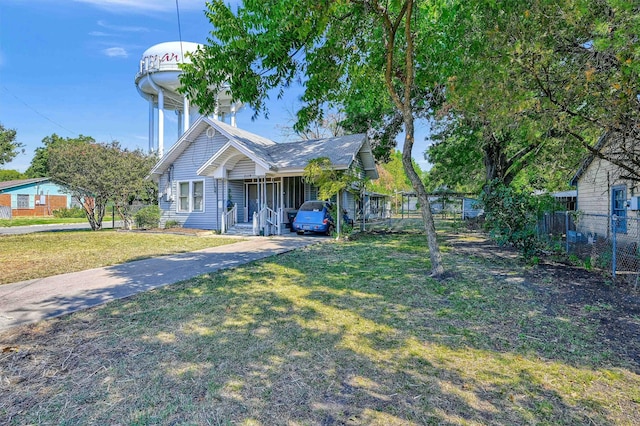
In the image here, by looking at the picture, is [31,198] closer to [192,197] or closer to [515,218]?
[192,197]

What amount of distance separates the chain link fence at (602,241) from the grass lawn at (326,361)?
2723 mm

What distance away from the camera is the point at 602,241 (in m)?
11.6

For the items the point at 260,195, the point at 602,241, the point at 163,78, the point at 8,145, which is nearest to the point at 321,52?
the point at 260,195

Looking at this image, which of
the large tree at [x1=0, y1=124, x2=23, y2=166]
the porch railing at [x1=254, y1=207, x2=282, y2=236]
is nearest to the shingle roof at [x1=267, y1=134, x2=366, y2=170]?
the porch railing at [x1=254, y1=207, x2=282, y2=236]

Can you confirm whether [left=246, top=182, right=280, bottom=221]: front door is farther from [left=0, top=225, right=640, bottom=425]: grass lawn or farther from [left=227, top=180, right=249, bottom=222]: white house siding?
[left=0, top=225, right=640, bottom=425]: grass lawn

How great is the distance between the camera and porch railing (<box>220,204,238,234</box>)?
16297 mm

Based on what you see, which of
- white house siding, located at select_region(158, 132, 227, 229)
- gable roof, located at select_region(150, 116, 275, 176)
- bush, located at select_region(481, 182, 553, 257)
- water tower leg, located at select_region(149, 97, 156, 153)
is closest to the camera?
bush, located at select_region(481, 182, 553, 257)

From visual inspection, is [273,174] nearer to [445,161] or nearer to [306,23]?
[306,23]

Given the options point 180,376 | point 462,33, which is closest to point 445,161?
point 462,33

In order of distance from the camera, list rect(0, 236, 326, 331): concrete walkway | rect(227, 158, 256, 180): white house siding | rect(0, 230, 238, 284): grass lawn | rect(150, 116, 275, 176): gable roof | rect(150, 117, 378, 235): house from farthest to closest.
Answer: rect(150, 116, 275, 176): gable roof < rect(227, 158, 256, 180): white house siding < rect(150, 117, 378, 235): house < rect(0, 230, 238, 284): grass lawn < rect(0, 236, 326, 331): concrete walkway

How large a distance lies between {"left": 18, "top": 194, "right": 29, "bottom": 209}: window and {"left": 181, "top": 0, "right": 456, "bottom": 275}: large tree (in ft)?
135

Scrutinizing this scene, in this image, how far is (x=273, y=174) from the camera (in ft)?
50.5

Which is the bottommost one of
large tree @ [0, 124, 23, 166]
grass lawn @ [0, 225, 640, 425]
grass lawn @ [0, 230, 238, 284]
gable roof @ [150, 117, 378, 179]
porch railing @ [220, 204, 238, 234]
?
grass lawn @ [0, 225, 640, 425]

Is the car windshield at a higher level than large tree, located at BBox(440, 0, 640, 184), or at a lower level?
lower
